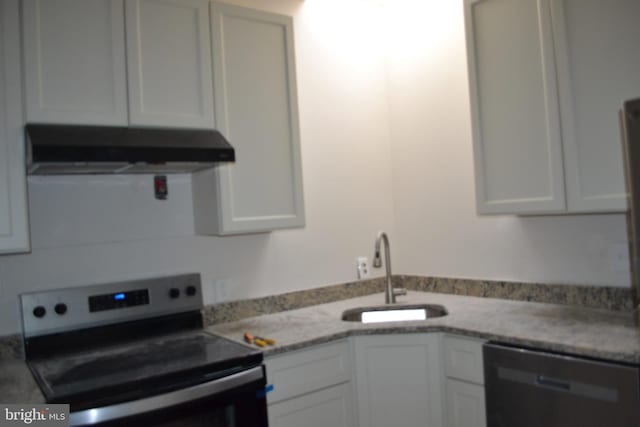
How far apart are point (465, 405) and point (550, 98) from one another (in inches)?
49.6

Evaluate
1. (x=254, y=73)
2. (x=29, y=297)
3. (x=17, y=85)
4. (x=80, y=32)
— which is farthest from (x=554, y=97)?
(x=29, y=297)

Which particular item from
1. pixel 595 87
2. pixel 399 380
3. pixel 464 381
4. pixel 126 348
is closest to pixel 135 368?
pixel 126 348

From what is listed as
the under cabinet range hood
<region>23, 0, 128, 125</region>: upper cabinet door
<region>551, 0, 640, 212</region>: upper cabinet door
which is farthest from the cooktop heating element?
<region>551, 0, 640, 212</region>: upper cabinet door

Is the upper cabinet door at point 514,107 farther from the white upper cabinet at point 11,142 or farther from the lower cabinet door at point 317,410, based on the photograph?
the white upper cabinet at point 11,142

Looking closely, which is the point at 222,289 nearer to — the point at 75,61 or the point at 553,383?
the point at 75,61

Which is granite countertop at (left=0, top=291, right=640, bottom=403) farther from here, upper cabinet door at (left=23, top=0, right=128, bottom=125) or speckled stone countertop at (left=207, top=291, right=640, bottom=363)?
upper cabinet door at (left=23, top=0, right=128, bottom=125)

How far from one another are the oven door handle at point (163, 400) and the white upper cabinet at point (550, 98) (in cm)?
127

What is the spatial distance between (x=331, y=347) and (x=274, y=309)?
578 mm

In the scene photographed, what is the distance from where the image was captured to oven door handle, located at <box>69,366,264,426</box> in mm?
1618

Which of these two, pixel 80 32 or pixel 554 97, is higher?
pixel 80 32

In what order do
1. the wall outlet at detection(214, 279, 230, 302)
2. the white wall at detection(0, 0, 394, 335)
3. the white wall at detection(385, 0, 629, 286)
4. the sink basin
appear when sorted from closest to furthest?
the white wall at detection(0, 0, 394, 335) → the white wall at detection(385, 0, 629, 286) → the wall outlet at detection(214, 279, 230, 302) → the sink basin

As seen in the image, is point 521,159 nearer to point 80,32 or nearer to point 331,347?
point 331,347

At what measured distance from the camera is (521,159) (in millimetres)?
2285

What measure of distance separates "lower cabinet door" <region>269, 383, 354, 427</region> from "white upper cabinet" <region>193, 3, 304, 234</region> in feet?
2.39
